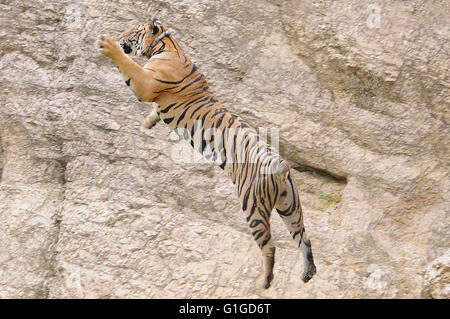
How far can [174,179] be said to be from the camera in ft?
23.1

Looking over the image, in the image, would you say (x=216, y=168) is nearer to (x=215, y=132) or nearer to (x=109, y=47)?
(x=215, y=132)

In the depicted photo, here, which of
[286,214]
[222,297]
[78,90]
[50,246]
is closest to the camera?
[286,214]

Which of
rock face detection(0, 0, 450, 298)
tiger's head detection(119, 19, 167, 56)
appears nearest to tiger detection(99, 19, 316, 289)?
tiger's head detection(119, 19, 167, 56)

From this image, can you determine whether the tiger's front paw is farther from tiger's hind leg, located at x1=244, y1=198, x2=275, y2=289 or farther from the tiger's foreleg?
tiger's hind leg, located at x1=244, y1=198, x2=275, y2=289

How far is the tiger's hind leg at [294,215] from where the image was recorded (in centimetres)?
486

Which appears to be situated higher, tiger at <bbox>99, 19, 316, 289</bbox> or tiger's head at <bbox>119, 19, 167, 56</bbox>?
tiger's head at <bbox>119, 19, 167, 56</bbox>

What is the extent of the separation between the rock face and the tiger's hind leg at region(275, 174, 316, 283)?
1418mm

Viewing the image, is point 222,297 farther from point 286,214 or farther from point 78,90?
Result: point 78,90

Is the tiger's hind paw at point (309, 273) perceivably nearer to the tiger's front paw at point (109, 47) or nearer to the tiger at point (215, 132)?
the tiger at point (215, 132)

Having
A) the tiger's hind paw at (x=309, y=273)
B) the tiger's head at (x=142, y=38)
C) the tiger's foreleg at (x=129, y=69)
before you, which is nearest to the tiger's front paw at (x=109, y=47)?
the tiger's foreleg at (x=129, y=69)

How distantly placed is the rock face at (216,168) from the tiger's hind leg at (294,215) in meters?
1.42

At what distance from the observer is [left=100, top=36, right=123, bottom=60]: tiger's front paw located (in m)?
4.59

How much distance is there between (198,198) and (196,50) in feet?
6.10

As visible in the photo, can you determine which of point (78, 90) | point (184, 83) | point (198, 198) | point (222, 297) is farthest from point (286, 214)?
point (78, 90)
